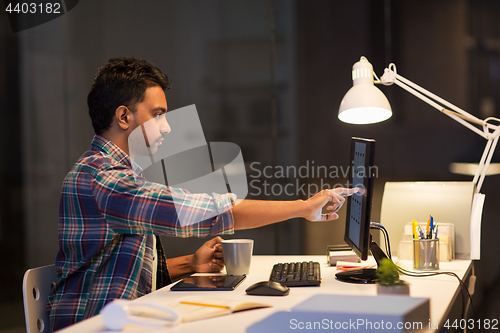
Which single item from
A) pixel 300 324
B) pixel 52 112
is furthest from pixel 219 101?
pixel 300 324

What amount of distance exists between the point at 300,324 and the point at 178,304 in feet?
0.97

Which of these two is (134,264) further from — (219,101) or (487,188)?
(487,188)

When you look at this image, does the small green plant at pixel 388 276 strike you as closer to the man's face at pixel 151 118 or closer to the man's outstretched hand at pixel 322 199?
the man's outstretched hand at pixel 322 199

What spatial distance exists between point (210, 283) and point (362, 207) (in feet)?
1.46

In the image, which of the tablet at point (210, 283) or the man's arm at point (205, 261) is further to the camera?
the man's arm at point (205, 261)

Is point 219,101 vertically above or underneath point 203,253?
above

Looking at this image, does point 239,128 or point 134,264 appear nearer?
point 134,264

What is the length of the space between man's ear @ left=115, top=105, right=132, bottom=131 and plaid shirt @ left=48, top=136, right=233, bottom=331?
0.12 metres

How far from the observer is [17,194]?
1967 mm

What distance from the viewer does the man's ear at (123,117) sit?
4.09 ft

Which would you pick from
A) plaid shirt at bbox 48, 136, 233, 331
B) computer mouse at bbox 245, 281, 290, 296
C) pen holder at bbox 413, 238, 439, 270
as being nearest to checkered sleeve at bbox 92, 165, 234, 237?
plaid shirt at bbox 48, 136, 233, 331

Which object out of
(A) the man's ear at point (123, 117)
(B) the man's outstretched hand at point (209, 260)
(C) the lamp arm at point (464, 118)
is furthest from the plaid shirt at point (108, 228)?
(C) the lamp arm at point (464, 118)

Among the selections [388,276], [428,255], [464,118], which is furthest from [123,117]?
[464,118]

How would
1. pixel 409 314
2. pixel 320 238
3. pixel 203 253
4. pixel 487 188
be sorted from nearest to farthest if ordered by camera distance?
1. pixel 409 314
2. pixel 203 253
3. pixel 487 188
4. pixel 320 238
